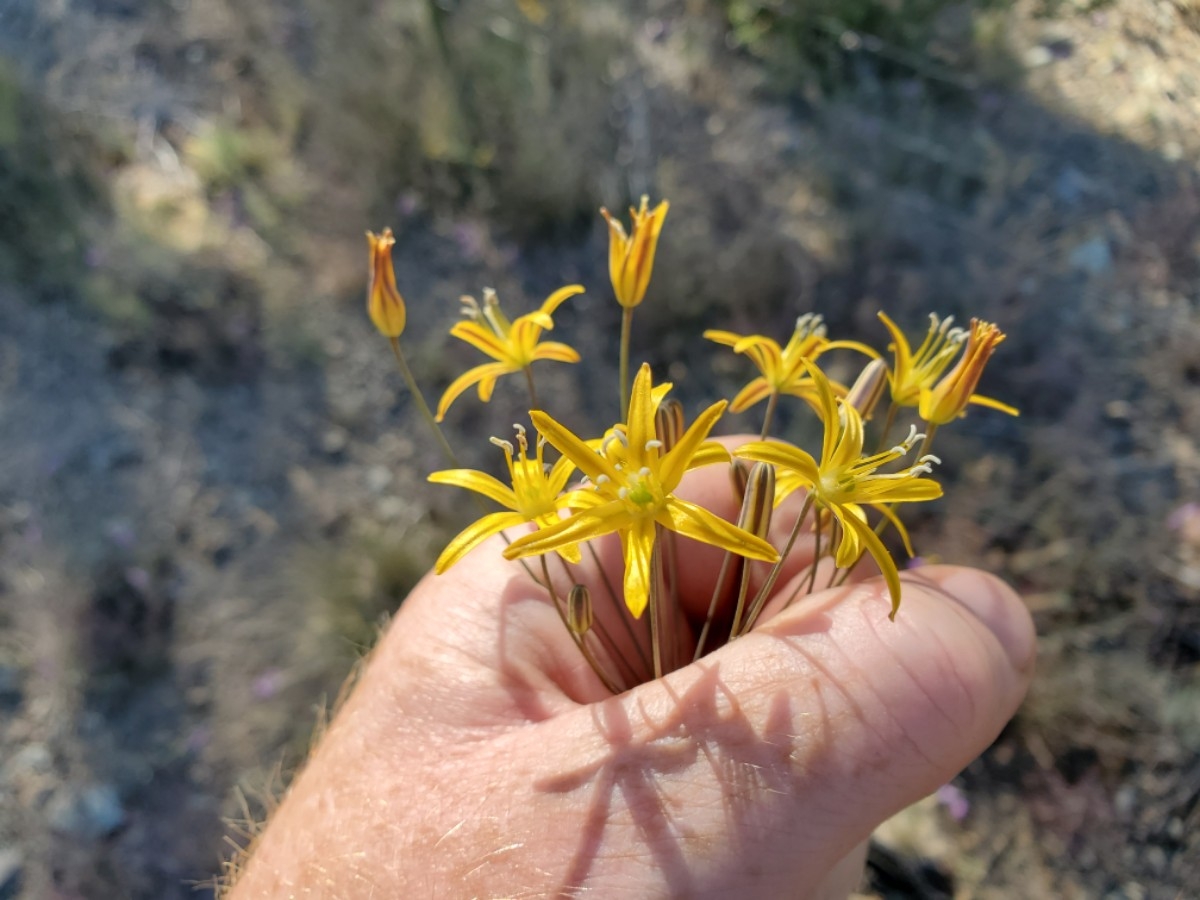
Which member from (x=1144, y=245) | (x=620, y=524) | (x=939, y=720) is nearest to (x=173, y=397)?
(x=620, y=524)

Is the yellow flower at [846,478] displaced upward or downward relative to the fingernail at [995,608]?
upward

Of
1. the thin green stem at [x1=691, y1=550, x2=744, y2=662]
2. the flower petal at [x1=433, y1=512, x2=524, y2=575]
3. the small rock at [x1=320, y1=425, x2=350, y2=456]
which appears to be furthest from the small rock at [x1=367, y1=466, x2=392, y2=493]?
the flower petal at [x1=433, y1=512, x2=524, y2=575]

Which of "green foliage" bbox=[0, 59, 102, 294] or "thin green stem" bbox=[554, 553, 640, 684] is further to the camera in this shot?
"green foliage" bbox=[0, 59, 102, 294]

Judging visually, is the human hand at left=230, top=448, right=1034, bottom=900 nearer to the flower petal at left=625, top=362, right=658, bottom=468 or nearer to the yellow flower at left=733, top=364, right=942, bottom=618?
the yellow flower at left=733, top=364, right=942, bottom=618

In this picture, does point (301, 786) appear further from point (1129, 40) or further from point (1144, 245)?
point (1144, 245)

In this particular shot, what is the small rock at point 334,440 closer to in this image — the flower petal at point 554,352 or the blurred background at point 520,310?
the blurred background at point 520,310

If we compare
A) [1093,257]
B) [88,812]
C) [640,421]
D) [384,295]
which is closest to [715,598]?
[640,421]

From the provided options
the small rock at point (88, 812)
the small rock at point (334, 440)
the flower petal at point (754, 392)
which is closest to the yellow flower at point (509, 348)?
the flower petal at point (754, 392)
